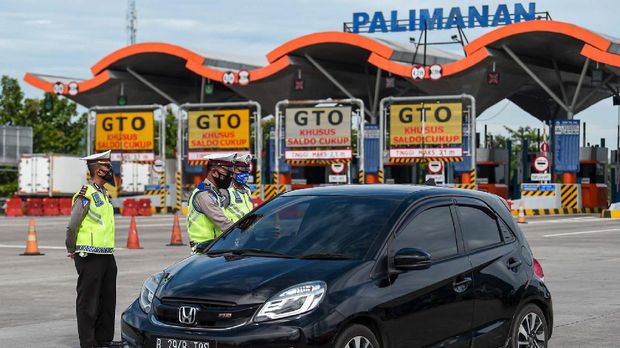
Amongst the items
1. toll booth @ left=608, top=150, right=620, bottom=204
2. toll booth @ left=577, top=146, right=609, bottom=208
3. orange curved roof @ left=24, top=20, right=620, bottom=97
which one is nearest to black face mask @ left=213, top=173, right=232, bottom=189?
orange curved roof @ left=24, top=20, right=620, bottom=97

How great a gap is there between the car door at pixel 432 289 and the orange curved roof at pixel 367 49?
39122 mm

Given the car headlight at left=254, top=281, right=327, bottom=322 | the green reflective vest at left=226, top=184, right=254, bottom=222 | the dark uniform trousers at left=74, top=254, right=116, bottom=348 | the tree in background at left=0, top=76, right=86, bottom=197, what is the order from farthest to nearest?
the tree in background at left=0, top=76, right=86, bottom=197
the green reflective vest at left=226, top=184, right=254, bottom=222
the dark uniform trousers at left=74, top=254, right=116, bottom=348
the car headlight at left=254, top=281, right=327, bottom=322

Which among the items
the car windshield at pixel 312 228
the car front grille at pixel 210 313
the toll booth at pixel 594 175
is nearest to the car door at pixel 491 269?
the car windshield at pixel 312 228

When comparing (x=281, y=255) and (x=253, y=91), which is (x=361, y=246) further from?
(x=253, y=91)

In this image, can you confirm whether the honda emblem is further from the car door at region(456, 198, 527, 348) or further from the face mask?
the face mask

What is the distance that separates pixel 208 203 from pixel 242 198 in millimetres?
898

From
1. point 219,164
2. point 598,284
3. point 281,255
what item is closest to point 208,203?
point 219,164

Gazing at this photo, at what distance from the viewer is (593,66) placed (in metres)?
52.7

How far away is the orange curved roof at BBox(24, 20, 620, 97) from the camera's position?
1823 inches

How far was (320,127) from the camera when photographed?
47250 millimetres

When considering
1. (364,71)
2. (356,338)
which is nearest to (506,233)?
(356,338)

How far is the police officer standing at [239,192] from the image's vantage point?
11227 mm

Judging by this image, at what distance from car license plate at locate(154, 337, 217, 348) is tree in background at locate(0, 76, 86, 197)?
216ft

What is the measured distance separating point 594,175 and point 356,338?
48765 millimetres
